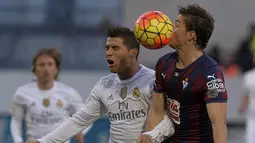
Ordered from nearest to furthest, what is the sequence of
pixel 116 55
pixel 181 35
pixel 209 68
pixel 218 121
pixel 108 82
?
pixel 218 121 → pixel 209 68 → pixel 181 35 → pixel 116 55 → pixel 108 82

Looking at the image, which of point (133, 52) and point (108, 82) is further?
point (108, 82)

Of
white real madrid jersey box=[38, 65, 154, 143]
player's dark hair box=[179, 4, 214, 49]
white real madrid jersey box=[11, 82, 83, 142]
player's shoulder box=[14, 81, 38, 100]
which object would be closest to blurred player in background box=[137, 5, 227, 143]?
player's dark hair box=[179, 4, 214, 49]

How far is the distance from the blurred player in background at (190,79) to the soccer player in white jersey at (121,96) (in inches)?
13.9

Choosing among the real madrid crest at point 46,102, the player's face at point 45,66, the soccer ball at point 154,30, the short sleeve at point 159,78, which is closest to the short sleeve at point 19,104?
the real madrid crest at point 46,102

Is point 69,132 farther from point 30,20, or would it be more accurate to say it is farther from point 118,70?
point 30,20

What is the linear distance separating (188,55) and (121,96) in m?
0.84

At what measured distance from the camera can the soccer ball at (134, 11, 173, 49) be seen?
20.0 feet

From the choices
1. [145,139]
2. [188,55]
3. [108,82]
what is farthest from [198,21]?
[108,82]

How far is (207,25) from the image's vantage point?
20.3 ft

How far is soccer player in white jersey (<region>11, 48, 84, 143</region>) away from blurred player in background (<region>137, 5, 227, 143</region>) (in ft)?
8.31

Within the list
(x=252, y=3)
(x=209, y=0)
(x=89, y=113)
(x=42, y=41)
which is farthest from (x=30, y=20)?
(x=89, y=113)

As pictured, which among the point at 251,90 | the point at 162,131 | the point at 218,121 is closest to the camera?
the point at 218,121

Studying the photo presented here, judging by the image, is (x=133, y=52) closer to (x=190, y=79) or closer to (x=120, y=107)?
(x=120, y=107)

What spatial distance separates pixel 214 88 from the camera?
596cm
